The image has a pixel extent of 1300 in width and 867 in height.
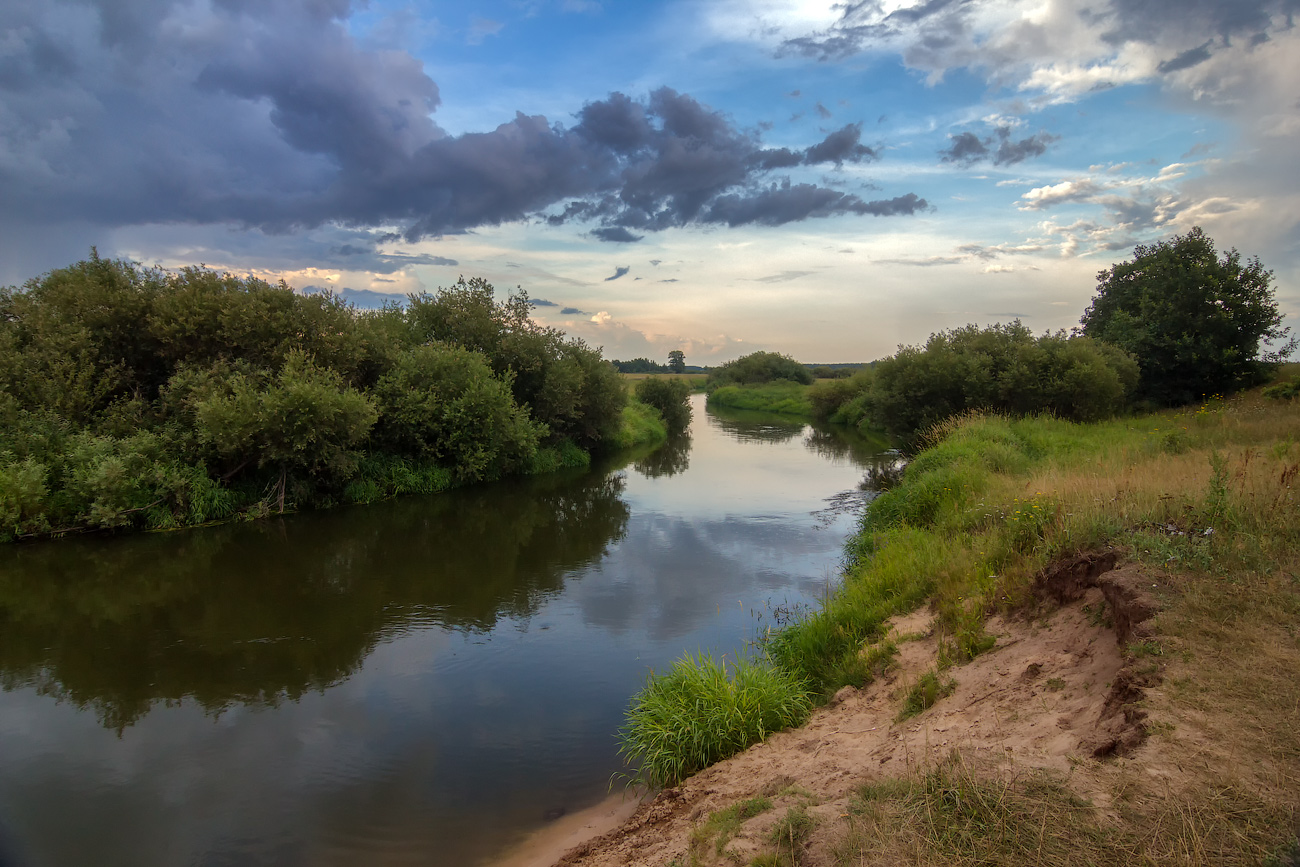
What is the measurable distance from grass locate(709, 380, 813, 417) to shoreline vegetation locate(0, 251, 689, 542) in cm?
4134

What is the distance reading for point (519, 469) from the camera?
1013 inches

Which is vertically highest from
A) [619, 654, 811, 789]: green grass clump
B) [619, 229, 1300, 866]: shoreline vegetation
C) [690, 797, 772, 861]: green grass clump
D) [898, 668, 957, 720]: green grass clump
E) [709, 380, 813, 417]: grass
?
[709, 380, 813, 417]: grass

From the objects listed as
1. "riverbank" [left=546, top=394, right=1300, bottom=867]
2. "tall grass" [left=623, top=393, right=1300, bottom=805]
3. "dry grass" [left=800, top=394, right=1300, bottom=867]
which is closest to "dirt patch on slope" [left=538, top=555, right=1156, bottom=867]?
"riverbank" [left=546, top=394, right=1300, bottom=867]

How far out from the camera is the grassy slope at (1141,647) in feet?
10.4

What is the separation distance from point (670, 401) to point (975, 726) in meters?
40.2

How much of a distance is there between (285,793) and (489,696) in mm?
2388

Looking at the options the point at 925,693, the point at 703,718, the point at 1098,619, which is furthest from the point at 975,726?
the point at 703,718

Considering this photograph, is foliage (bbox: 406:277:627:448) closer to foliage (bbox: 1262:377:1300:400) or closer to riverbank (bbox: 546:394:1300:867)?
A: riverbank (bbox: 546:394:1300:867)

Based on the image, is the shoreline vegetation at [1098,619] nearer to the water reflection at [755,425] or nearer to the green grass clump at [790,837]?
the green grass clump at [790,837]

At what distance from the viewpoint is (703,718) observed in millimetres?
6281

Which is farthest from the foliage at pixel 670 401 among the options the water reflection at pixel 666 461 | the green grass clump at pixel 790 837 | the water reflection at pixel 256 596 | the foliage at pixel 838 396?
the green grass clump at pixel 790 837

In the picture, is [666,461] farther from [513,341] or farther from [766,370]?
[766,370]

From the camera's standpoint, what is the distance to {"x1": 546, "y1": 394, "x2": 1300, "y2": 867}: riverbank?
329cm

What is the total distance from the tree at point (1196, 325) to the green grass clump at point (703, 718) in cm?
2769
